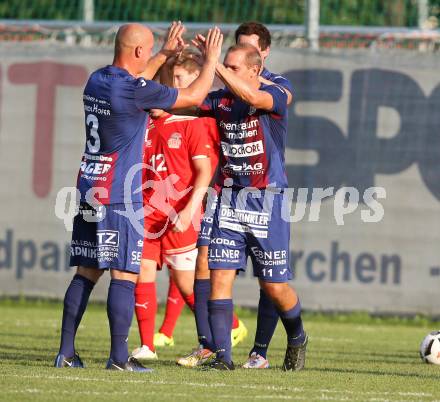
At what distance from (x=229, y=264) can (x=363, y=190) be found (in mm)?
5501

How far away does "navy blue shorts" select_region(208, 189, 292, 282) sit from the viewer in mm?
7543

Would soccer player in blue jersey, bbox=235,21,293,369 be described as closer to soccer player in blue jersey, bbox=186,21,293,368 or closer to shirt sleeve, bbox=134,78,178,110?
soccer player in blue jersey, bbox=186,21,293,368

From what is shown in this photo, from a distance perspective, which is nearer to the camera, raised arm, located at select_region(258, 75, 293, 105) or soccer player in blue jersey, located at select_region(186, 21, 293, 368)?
raised arm, located at select_region(258, 75, 293, 105)

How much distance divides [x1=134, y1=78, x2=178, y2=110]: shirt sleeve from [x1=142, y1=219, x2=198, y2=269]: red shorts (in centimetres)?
198

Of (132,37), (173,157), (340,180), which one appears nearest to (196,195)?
(173,157)

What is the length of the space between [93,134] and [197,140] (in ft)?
5.84

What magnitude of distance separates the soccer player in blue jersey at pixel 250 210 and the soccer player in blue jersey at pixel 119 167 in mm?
482

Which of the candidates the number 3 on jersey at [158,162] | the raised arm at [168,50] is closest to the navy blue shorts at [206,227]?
the number 3 on jersey at [158,162]

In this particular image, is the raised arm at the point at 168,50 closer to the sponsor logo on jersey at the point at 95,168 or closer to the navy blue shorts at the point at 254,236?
the sponsor logo on jersey at the point at 95,168

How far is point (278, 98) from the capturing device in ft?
24.5

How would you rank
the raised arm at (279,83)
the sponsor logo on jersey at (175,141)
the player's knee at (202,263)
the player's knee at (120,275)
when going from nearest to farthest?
1. the player's knee at (120,275)
2. the raised arm at (279,83)
3. the player's knee at (202,263)
4. the sponsor logo on jersey at (175,141)

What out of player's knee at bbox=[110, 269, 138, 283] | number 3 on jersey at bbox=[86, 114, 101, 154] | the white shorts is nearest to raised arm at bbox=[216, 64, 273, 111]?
number 3 on jersey at bbox=[86, 114, 101, 154]

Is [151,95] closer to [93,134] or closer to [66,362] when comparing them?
[93,134]

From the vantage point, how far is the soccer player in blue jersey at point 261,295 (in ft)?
26.1
